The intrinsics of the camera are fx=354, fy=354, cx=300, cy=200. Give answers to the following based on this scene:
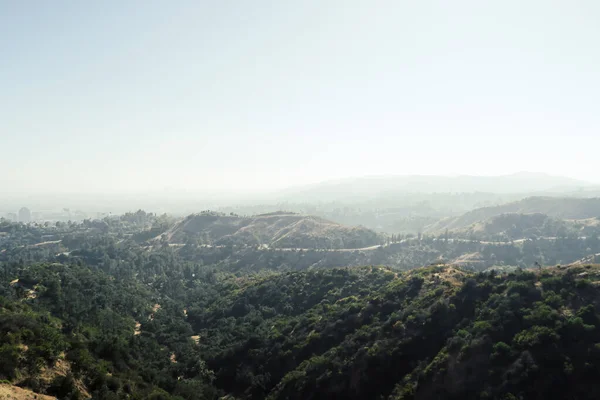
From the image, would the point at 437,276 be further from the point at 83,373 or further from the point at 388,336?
the point at 83,373

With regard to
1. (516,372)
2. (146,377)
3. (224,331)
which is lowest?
(224,331)

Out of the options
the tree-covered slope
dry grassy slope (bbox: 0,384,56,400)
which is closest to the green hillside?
the tree-covered slope

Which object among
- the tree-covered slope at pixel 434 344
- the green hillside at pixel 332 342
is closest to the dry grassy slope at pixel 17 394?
the green hillside at pixel 332 342

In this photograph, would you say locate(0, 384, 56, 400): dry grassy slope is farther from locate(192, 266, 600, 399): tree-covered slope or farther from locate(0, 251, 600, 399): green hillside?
locate(192, 266, 600, 399): tree-covered slope

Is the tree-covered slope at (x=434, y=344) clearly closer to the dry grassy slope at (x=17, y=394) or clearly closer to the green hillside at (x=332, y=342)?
the green hillside at (x=332, y=342)

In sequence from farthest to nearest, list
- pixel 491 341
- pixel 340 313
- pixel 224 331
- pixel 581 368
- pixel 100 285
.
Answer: pixel 100 285
pixel 224 331
pixel 340 313
pixel 491 341
pixel 581 368

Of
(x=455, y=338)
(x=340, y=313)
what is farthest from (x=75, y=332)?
(x=455, y=338)

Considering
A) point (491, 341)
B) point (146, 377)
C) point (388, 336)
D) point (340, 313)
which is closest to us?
point (491, 341)

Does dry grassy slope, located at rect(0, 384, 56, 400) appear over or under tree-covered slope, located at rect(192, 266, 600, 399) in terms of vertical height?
over

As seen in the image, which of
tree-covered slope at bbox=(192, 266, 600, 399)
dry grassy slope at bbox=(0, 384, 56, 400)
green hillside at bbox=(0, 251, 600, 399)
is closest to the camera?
dry grassy slope at bbox=(0, 384, 56, 400)
